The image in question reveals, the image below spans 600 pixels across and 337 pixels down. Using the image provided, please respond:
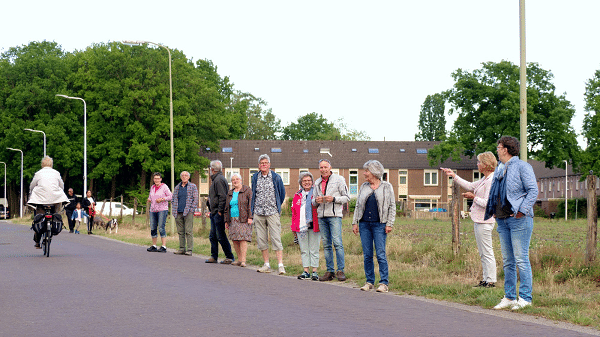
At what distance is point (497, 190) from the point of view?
365 inches

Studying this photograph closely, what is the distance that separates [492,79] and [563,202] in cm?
1552

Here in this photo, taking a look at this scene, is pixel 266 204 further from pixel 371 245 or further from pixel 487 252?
pixel 487 252

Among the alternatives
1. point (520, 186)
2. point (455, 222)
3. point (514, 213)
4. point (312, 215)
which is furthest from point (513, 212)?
point (455, 222)

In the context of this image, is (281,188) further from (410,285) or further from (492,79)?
(492,79)

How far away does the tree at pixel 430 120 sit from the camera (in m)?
110

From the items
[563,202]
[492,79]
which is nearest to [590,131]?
[492,79]

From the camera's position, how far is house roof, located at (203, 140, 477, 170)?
84.8 m

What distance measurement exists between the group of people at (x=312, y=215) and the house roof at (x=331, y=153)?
223 feet

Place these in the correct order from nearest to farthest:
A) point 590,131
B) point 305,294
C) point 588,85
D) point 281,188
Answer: point 305,294
point 281,188
point 590,131
point 588,85

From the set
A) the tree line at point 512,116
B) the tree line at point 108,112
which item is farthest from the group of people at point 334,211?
the tree line at point 512,116

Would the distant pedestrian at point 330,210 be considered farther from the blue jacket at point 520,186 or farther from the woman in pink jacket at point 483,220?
the blue jacket at point 520,186

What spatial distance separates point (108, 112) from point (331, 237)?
4902cm

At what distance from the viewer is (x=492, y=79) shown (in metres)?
61.2

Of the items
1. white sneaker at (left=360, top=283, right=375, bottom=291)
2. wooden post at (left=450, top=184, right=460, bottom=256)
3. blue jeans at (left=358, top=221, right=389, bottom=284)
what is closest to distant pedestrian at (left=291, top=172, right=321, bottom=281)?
blue jeans at (left=358, top=221, right=389, bottom=284)
